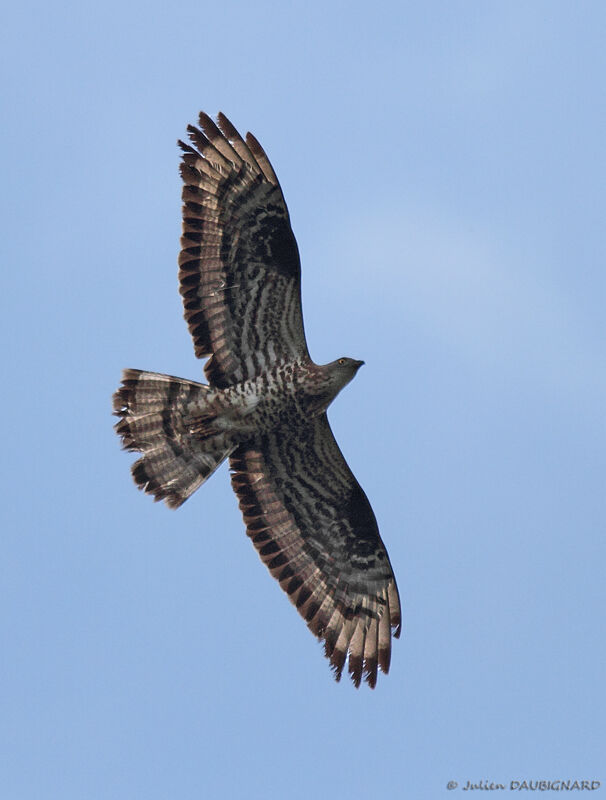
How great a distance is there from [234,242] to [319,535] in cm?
360

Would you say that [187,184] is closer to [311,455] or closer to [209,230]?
[209,230]

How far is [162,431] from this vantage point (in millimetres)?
11406

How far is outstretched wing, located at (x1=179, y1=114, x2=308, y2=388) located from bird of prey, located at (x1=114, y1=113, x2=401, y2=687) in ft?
0.04

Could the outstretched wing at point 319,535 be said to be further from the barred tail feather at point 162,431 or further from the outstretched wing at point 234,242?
the outstretched wing at point 234,242

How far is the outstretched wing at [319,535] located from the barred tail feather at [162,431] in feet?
2.19

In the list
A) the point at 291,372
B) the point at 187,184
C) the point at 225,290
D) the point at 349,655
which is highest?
the point at 187,184

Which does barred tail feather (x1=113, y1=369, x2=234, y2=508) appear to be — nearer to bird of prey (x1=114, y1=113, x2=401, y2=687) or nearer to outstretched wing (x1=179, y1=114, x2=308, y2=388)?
bird of prey (x1=114, y1=113, x2=401, y2=687)

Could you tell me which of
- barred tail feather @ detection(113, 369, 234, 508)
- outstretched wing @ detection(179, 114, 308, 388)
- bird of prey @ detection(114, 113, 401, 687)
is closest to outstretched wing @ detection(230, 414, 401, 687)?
bird of prey @ detection(114, 113, 401, 687)

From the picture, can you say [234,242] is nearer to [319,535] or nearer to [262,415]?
[262,415]

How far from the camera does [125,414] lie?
11383 mm

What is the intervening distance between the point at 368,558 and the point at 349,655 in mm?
1185

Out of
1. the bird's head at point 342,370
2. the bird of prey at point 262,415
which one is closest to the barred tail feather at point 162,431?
the bird of prey at point 262,415

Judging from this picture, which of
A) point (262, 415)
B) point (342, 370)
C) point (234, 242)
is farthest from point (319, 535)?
point (234, 242)

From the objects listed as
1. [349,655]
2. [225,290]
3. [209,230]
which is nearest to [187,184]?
[209,230]
